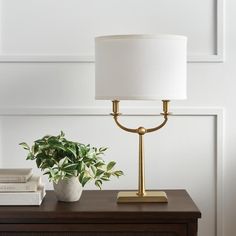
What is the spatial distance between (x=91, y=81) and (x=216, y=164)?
522 mm

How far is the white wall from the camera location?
201 cm

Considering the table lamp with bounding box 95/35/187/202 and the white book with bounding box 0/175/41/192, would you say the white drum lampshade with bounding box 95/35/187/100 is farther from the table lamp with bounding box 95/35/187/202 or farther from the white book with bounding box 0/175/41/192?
the white book with bounding box 0/175/41/192

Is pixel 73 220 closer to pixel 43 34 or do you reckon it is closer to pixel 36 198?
pixel 36 198

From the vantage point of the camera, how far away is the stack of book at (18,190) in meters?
1.67

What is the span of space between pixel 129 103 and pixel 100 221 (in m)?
0.54

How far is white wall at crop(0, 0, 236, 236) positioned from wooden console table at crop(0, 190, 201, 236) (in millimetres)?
421

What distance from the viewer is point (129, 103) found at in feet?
6.63

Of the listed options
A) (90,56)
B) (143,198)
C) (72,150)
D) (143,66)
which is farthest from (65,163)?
(90,56)

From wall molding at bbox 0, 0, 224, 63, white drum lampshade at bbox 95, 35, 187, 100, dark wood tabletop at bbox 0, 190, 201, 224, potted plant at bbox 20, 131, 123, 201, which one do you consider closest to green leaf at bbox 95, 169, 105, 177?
potted plant at bbox 20, 131, 123, 201

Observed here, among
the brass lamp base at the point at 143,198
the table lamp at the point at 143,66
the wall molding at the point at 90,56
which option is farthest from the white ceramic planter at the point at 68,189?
the wall molding at the point at 90,56

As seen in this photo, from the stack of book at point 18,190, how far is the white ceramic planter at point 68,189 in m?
0.06

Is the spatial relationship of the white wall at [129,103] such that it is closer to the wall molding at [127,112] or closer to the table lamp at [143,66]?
the wall molding at [127,112]

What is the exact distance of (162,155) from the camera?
204 cm

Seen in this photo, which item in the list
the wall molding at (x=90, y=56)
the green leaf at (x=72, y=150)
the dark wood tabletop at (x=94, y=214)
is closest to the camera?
the dark wood tabletop at (x=94, y=214)
